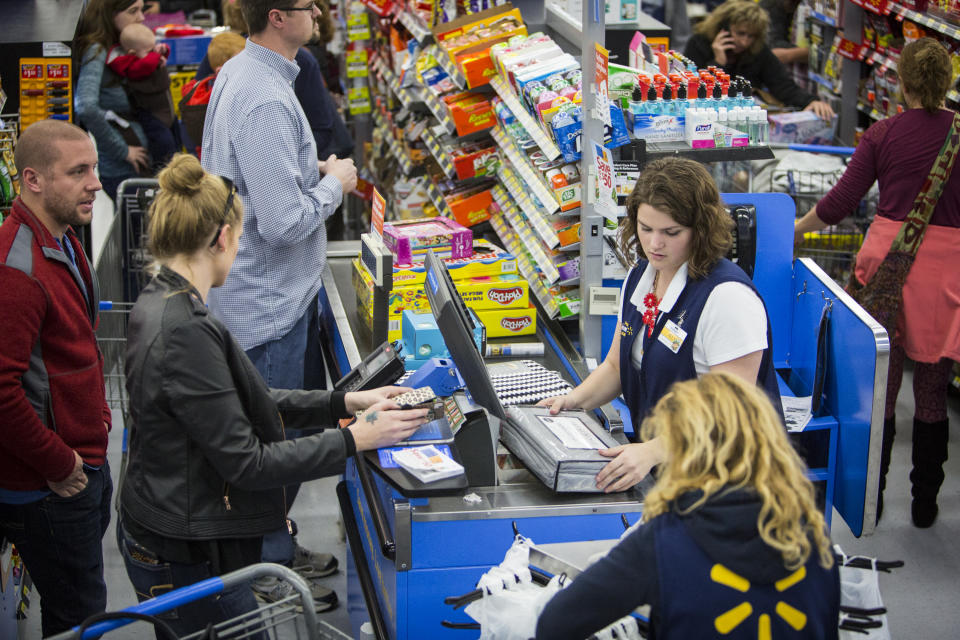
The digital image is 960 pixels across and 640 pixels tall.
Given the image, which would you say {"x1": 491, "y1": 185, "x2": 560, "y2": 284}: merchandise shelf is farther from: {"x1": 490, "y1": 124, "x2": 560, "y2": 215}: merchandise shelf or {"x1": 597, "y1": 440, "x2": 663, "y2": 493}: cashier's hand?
{"x1": 597, "y1": 440, "x2": 663, "y2": 493}: cashier's hand

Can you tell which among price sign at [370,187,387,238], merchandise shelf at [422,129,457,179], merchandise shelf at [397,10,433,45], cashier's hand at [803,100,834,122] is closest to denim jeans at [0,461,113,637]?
price sign at [370,187,387,238]

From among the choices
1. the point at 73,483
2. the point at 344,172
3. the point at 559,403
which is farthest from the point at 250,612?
the point at 344,172

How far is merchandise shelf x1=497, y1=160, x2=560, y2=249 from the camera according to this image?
14.5ft

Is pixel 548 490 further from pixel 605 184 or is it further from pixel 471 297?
pixel 471 297

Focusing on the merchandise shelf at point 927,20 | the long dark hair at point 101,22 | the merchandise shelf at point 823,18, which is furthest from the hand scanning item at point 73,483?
the merchandise shelf at point 823,18

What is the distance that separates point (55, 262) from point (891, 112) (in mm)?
5619

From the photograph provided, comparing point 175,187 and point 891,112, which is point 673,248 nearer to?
point 175,187

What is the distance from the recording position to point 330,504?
5.27 metres

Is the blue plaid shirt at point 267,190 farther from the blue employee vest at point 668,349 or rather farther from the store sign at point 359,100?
the store sign at point 359,100

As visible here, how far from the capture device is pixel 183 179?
2.68 meters

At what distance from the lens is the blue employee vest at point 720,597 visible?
201cm

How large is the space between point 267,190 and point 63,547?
1370mm

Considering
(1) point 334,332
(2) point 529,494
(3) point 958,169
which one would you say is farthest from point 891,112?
(2) point 529,494

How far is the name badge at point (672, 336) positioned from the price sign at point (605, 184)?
36.6 inches
